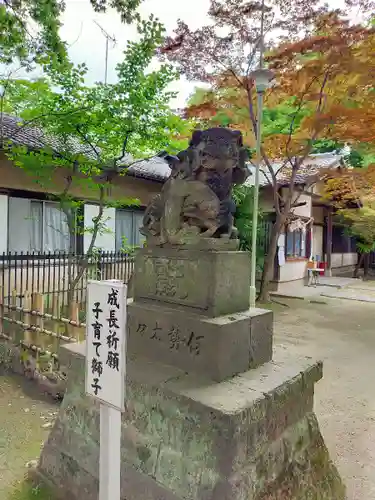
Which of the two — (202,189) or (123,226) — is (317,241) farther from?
(202,189)

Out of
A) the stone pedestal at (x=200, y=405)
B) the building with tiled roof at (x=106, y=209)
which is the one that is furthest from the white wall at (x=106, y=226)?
the stone pedestal at (x=200, y=405)

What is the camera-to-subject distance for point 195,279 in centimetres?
274

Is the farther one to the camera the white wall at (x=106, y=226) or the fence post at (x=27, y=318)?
the white wall at (x=106, y=226)

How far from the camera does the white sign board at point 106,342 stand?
1803 millimetres

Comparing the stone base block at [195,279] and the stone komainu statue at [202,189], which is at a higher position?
the stone komainu statue at [202,189]

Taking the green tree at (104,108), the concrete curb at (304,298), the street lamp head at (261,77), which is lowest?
the concrete curb at (304,298)

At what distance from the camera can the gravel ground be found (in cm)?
342

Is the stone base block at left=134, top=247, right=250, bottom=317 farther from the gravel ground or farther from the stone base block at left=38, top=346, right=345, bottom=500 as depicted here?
the gravel ground

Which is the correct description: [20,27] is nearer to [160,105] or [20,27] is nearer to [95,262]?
[160,105]

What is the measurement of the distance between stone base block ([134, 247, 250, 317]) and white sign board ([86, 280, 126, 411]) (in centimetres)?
96

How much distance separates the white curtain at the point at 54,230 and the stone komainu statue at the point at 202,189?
7.72 meters

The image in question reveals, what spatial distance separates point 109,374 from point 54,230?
9104 millimetres

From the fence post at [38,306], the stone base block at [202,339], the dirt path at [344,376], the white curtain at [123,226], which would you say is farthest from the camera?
the white curtain at [123,226]

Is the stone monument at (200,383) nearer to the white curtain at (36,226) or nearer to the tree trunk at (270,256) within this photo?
the white curtain at (36,226)
